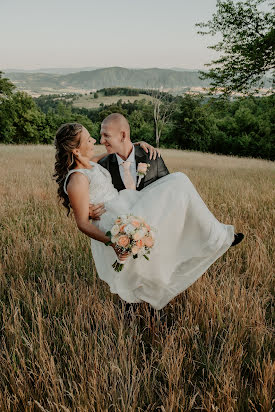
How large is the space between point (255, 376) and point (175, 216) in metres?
1.21

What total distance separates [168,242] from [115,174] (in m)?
1.15

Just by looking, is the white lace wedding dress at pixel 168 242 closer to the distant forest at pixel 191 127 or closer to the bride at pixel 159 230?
the bride at pixel 159 230

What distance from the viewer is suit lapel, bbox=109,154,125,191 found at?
10.6 ft

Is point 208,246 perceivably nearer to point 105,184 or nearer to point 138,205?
point 138,205

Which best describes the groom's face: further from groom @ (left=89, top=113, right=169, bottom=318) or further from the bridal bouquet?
the bridal bouquet

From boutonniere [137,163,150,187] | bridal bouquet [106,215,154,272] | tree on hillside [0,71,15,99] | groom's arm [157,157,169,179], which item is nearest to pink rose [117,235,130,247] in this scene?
bridal bouquet [106,215,154,272]

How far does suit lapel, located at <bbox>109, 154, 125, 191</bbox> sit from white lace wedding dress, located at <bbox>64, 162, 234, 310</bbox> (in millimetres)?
662

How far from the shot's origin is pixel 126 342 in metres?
2.05

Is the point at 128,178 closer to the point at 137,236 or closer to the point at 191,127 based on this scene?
the point at 137,236

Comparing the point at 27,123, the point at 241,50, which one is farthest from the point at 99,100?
the point at 241,50

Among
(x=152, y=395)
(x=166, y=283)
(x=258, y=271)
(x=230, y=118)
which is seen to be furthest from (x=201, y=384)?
(x=230, y=118)

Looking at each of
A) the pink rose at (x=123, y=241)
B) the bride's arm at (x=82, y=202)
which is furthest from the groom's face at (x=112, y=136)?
the pink rose at (x=123, y=241)

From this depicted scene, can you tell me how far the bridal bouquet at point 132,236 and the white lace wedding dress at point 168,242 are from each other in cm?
31

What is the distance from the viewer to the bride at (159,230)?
7.86ft
